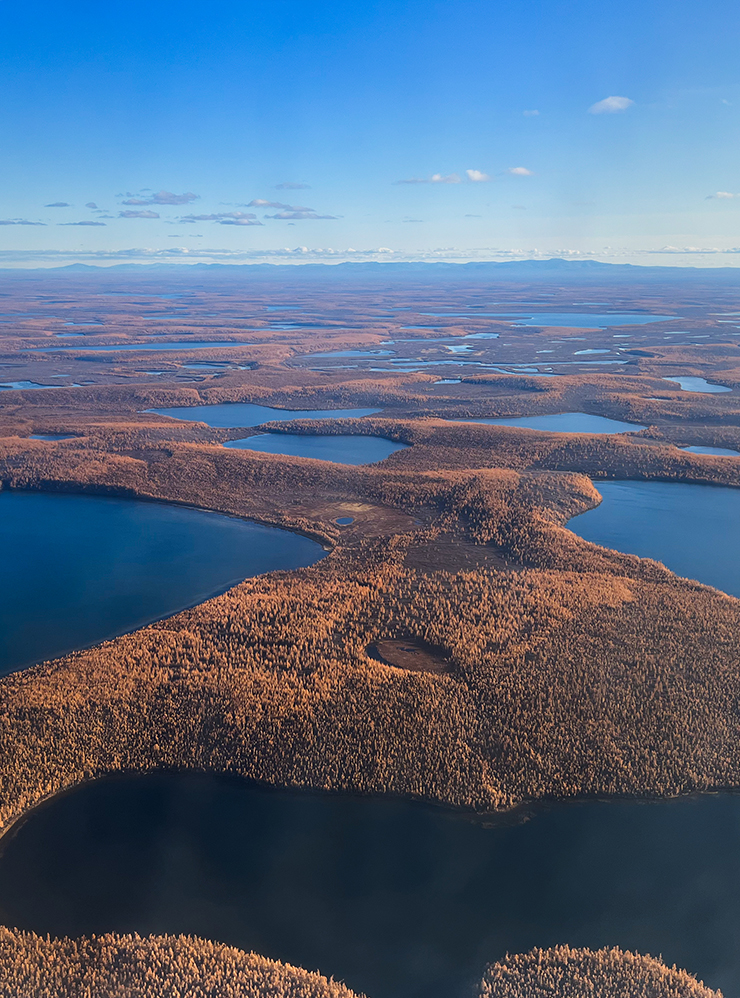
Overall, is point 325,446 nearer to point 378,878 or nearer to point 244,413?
point 244,413

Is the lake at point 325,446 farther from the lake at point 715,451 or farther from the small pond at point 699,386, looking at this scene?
the small pond at point 699,386

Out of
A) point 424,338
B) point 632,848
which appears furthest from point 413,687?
point 424,338

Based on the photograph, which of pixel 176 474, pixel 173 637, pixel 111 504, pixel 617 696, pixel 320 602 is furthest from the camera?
pixel 176 474

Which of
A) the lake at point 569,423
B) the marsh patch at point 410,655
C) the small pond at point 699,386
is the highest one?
the small pond at point 699,386

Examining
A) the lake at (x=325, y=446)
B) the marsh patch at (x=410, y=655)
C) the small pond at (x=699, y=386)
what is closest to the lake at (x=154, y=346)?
the lake at (x=325, y=446)

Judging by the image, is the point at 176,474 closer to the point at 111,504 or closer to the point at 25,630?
the point at 111,504
